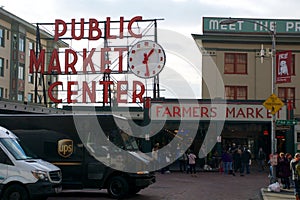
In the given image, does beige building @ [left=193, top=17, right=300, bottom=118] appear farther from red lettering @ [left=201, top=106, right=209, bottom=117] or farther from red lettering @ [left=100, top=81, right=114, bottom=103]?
red lettering @ [left=100, top=81, right=114, bottom=103]

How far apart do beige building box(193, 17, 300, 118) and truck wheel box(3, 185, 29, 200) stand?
98.8 feet

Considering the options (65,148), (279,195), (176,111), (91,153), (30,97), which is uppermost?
(30,97)

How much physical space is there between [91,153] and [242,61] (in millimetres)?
28129

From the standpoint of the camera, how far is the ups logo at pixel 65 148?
60.0 ft

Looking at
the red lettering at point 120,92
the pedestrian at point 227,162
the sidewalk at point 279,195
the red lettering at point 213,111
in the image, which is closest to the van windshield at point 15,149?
Answer: the sidewalk at point 279,195

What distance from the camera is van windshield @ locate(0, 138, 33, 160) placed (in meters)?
14.9

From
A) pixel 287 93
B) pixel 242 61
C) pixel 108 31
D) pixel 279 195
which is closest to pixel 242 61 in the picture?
pixel 242 61

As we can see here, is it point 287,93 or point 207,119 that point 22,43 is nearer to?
point 207,119

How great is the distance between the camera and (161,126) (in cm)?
3875

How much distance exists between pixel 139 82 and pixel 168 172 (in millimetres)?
10174

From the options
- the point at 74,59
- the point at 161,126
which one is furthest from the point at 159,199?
the point at 74,59

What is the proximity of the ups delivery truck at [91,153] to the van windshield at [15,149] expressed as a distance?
8.57ft

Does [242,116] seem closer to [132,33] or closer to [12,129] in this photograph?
[132,33]

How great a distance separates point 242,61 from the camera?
144 ft
